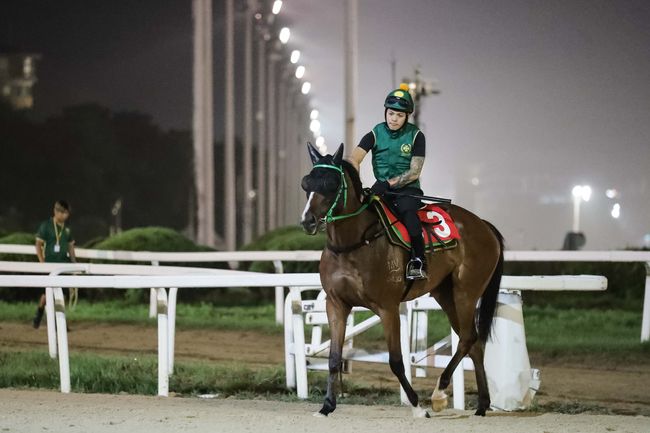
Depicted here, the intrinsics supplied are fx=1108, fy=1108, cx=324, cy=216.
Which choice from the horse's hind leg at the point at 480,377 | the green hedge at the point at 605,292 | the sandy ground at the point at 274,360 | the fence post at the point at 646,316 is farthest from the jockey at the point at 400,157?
the green hedge at the point at 605,292

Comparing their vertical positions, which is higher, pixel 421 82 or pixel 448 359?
pixel 421 82

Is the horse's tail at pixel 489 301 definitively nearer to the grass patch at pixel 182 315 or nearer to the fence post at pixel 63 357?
the fence post at pixel 63 357

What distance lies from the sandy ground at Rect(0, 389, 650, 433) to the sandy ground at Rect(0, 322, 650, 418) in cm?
38

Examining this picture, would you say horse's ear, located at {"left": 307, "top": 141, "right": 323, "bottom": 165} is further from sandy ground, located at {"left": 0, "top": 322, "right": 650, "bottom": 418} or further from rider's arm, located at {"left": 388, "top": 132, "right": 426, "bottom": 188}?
sandy ground, located at {"left": 0, "top": 322, "right": 650, "bottom": 418}

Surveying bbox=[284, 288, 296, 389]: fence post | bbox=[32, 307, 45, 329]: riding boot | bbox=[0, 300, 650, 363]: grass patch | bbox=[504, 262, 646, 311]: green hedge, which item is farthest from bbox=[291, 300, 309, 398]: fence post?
bbox=[504, 262, 646, 311]: green hedge

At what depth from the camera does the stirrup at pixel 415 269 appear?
7297 mm

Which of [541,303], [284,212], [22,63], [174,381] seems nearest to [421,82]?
[541,303]

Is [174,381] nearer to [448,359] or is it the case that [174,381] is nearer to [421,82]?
[448,359]

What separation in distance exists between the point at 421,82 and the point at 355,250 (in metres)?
22.2

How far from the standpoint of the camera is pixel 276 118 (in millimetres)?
60500

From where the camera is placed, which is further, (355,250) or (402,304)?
(402,304)

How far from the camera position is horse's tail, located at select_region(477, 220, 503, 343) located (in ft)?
26.0

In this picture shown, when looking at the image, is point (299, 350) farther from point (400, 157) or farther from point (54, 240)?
point (54, 240)

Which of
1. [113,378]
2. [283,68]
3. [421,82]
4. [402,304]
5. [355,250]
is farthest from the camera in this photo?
[283,68]
